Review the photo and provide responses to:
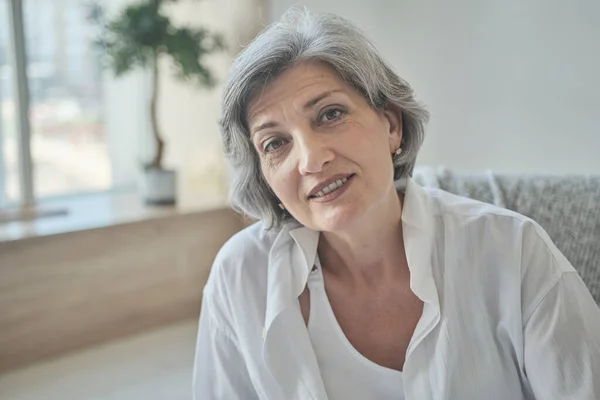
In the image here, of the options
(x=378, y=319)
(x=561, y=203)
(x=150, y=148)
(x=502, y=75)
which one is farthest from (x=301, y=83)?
(x=150, y=148)

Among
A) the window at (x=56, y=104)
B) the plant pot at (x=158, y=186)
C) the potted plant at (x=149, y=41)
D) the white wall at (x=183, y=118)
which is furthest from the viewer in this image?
the white wall at (x=183, y=118)

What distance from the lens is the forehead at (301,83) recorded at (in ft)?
3.47

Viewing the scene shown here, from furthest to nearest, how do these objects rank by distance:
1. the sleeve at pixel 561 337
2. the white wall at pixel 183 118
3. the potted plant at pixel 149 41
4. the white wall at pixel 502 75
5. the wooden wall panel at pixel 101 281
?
the white wall at pixel 183 118
the potted plant at pixel 149 41
the wooden wall panel at pixel 101 281
the white wall at pixel 502 75
the sleeve at pixel 561 337

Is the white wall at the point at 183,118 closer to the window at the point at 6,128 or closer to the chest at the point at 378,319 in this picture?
the window at the point at 6,128

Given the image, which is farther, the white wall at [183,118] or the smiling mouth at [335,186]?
the white wall at [183,118]

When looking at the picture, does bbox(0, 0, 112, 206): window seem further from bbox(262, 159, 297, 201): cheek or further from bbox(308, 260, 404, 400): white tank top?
bbox(308, 260, 404, 400): white tank top

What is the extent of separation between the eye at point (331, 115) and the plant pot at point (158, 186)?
1525 mm

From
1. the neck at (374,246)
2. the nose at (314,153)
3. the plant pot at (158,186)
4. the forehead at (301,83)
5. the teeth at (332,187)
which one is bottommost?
the plant pot at (158,186)

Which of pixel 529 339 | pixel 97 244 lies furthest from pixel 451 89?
pixel 97 244

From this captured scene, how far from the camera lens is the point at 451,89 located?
6.26 feet

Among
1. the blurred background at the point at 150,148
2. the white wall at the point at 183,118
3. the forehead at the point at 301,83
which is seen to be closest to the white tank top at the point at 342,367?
the forehead at the point at 301,83

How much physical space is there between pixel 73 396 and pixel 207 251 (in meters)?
0.84

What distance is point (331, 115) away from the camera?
1075 mm

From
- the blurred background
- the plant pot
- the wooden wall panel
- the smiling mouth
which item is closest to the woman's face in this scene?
the smiling mouth
